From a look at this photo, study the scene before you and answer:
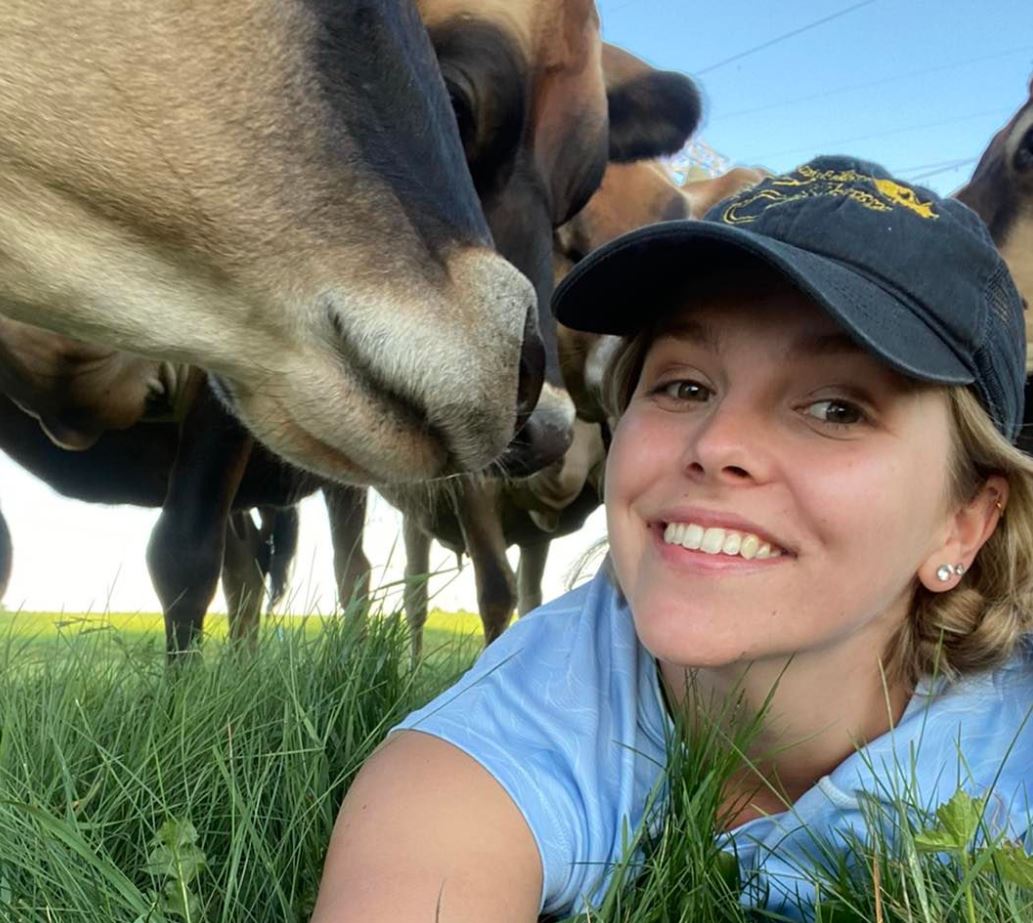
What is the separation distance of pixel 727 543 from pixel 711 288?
0.36 m

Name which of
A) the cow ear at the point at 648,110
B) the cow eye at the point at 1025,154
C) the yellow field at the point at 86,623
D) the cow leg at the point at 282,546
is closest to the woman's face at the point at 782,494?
the yellow field at the point at 86,623

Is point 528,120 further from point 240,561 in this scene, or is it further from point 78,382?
point 240,561

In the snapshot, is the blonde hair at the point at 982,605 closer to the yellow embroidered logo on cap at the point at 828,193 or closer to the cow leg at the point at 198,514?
the yellow embroidered logo on cap at the point at 828,193

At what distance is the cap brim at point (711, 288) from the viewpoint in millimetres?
1319

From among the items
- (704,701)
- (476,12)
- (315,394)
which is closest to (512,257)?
(476,12)

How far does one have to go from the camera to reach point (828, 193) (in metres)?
1.48

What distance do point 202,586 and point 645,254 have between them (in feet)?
7.76

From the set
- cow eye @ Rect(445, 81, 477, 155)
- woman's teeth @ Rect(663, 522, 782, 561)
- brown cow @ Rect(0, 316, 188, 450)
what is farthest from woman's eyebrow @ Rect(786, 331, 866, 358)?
brown cow @ Rect(0, 316, 188, 450)

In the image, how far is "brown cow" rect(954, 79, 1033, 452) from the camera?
13.8ft

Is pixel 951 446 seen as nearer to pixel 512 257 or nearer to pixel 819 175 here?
pixel 819 175

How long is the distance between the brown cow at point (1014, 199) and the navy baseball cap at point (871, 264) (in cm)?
285

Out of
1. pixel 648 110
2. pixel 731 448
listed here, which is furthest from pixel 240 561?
pixel 731 448

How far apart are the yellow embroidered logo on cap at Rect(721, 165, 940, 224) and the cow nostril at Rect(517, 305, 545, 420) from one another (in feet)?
1.74

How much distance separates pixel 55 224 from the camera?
1633 mm
